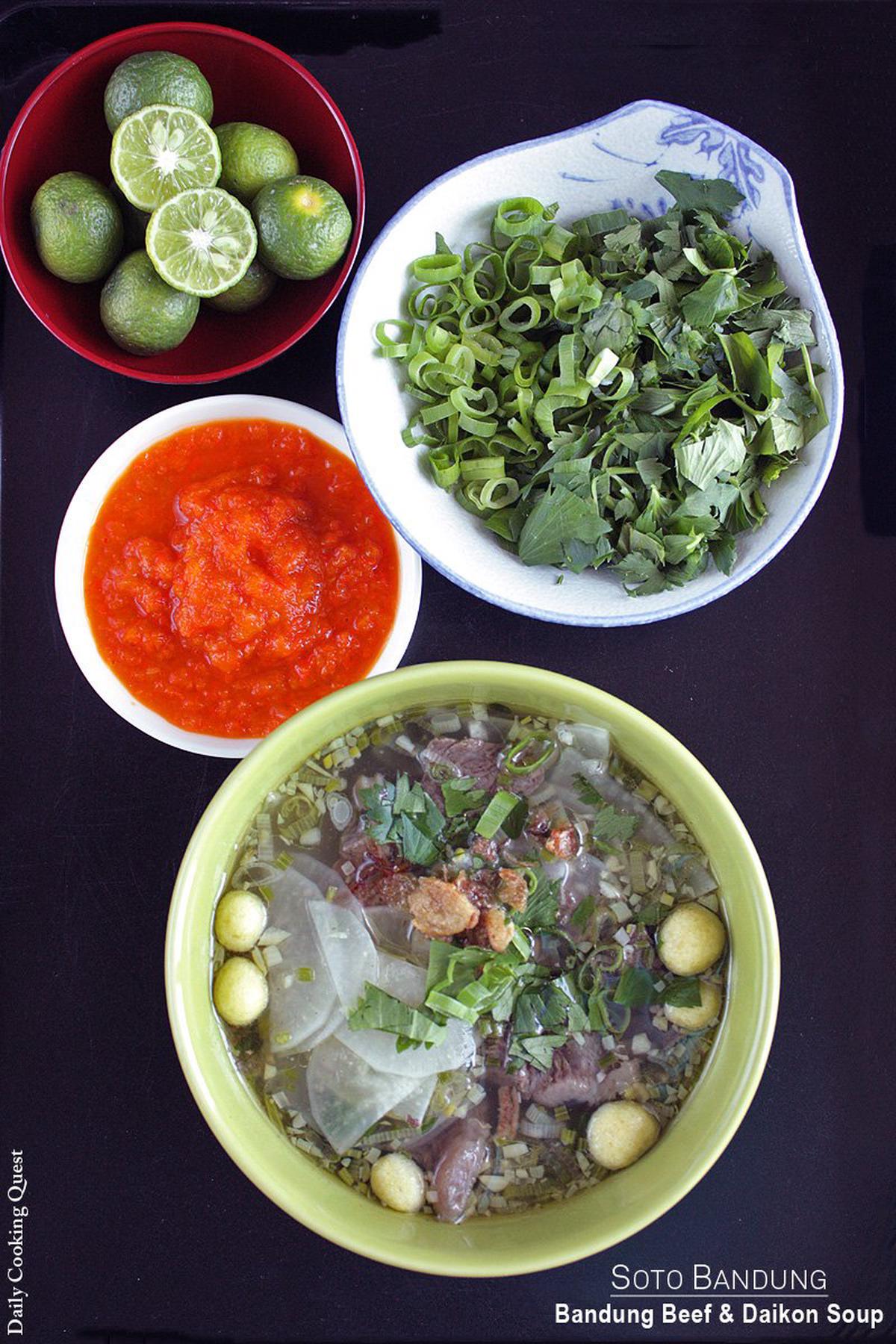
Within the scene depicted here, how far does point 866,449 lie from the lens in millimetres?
2215

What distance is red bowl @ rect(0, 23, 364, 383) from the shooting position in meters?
2.04

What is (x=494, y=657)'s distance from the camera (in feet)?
7.17

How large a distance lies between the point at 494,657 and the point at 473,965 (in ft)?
1.86

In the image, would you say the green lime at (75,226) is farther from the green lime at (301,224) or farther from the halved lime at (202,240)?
the green lime at (301,224)

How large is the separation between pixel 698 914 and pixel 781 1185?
24.1 inches

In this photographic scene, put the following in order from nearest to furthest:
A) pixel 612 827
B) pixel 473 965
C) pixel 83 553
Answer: pixel 473 965 → pixel 612 827 → pixel 83 553

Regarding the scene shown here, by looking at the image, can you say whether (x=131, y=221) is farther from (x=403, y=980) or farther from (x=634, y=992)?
(x=634, y=992)

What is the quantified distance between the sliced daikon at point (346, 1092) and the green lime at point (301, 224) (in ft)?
4.09

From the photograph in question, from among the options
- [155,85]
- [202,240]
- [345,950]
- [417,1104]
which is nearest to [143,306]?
[202,240]

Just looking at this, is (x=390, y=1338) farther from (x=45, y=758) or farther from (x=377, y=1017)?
(x=45, y=758)

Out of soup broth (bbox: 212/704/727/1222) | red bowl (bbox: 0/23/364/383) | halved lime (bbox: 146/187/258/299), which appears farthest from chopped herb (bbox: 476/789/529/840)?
halved lime (bbox: 146/187/258/299)

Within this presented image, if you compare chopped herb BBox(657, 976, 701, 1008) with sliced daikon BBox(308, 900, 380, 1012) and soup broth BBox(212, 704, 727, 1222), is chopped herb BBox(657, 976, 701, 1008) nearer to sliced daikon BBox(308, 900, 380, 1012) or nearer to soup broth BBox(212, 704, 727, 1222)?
soup broth BBox(212, 704, 727, 1222)

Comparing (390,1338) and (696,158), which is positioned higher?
(696,158)

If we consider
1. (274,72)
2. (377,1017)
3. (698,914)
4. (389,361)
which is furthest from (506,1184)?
(274,72)
